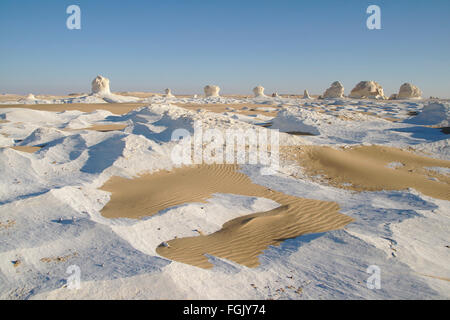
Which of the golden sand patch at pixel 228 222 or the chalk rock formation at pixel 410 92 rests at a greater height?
the chalk rock formation at pixel 410 92

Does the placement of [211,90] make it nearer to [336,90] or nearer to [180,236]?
[336,90]

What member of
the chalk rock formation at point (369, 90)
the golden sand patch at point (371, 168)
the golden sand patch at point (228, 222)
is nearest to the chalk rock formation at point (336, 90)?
the chalk rock formation at point (369, 90)

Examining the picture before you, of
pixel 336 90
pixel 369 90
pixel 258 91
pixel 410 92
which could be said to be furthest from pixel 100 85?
pixel 410 92

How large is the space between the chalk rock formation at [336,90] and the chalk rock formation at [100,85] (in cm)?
4299

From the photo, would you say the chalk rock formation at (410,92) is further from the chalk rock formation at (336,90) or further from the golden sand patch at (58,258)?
the golden sand patch at (58,258)

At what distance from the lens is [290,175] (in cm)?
866

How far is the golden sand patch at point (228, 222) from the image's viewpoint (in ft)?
14.1

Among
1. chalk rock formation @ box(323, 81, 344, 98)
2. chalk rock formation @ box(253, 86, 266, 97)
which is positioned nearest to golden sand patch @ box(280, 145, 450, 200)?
chalk rock formation @ box(323, 81, 344, 98)

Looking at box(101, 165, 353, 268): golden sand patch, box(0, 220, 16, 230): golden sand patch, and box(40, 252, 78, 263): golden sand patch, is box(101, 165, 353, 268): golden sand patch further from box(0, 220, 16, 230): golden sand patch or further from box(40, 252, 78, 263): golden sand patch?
box(0, 220, 16, 230): golden sand patch

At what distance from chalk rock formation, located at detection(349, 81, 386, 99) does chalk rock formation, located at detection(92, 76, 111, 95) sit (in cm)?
4848

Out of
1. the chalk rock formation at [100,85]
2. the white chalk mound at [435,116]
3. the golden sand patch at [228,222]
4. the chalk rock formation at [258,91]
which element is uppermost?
the chalk rock formation at [258,91]

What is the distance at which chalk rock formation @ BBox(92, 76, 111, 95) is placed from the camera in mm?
41359

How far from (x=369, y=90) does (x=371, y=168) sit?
52531 mm

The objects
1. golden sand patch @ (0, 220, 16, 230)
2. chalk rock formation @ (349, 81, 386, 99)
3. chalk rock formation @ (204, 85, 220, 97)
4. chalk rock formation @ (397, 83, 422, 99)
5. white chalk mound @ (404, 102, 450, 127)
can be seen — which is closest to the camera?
golden sand patch @ (0, 220, 16, 230)
